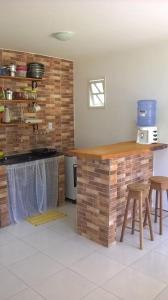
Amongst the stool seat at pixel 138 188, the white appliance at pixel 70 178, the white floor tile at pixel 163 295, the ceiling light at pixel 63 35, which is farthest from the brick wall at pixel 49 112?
the white floor tile at pixel 163 295

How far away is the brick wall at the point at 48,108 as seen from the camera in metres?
3.95

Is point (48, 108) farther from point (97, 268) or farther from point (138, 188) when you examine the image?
point (97, 268)

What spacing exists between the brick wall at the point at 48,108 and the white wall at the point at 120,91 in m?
0.17

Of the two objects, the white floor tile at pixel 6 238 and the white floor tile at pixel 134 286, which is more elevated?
the white floor tile at pixel 6 238

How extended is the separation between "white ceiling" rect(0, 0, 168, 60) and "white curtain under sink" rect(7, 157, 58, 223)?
1588 millimetres

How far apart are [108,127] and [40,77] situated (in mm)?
1295

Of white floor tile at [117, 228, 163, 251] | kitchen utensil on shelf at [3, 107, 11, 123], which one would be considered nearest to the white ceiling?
kitchen utensil on shelf at [3, 107, 11, 123]

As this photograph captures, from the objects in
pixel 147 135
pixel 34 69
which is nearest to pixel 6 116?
pixel 34 69

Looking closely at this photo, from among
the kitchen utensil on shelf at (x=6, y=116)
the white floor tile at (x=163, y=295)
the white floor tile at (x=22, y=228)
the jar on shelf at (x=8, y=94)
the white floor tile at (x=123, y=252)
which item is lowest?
the white floor tile at (x=163, y=295)

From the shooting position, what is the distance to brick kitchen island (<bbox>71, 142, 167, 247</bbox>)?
2.83 meters

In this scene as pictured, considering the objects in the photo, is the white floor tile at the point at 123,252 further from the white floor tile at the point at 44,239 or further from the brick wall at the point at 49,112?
the brick wall at the point at 49,112

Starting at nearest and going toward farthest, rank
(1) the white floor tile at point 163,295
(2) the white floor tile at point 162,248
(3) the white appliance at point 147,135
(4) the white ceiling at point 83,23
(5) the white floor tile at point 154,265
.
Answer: (1) the white floor tile at point 163,295 → (4) the white ceiling at point 83,23 → (5) the white floor tile at point 154,265 → (2) the white floor tile at point 162,248 → (3) the white appliance at point 147,135

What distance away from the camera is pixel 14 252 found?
283 centimetres

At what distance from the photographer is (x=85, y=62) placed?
14.7 ft
